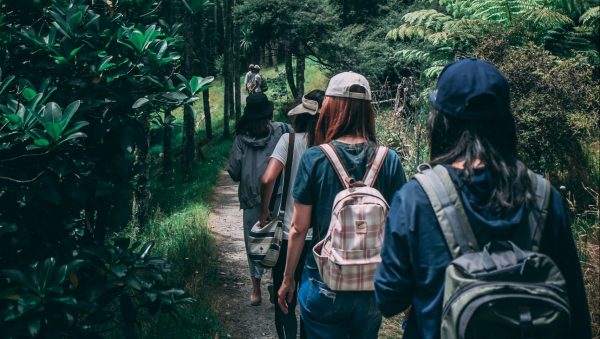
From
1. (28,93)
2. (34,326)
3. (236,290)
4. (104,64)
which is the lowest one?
(236,290)

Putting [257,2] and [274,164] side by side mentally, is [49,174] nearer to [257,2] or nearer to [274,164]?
[274,164]

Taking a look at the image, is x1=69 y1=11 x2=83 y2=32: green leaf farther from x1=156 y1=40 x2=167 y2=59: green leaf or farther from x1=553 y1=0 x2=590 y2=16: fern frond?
x1=553 y1=0 x2=590 y2=16: fern frond

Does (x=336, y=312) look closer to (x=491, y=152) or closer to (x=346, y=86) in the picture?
(x=346, y=86)

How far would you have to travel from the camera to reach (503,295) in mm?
1829

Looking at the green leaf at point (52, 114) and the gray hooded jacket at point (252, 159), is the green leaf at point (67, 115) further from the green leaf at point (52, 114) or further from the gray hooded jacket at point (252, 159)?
the gray hooded jacket at point (252, 159)

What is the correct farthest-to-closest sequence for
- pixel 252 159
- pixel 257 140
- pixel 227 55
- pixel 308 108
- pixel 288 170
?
pixel 227 55 → pixel 252 159 → pixel 257 140 → pixel 288 170 → pixel 308 108

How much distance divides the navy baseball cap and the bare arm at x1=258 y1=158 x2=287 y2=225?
255cm

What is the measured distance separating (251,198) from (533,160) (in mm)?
4354

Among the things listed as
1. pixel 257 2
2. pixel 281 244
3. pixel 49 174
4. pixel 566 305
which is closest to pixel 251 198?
pixel 281 244

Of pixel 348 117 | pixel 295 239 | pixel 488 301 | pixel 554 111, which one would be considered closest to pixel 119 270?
pixel 295 239

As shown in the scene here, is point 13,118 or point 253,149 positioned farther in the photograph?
point 253,149

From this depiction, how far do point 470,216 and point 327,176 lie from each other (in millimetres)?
1287

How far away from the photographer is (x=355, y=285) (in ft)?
9.86

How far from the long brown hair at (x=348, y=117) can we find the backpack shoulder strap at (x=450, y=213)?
4.16ft
